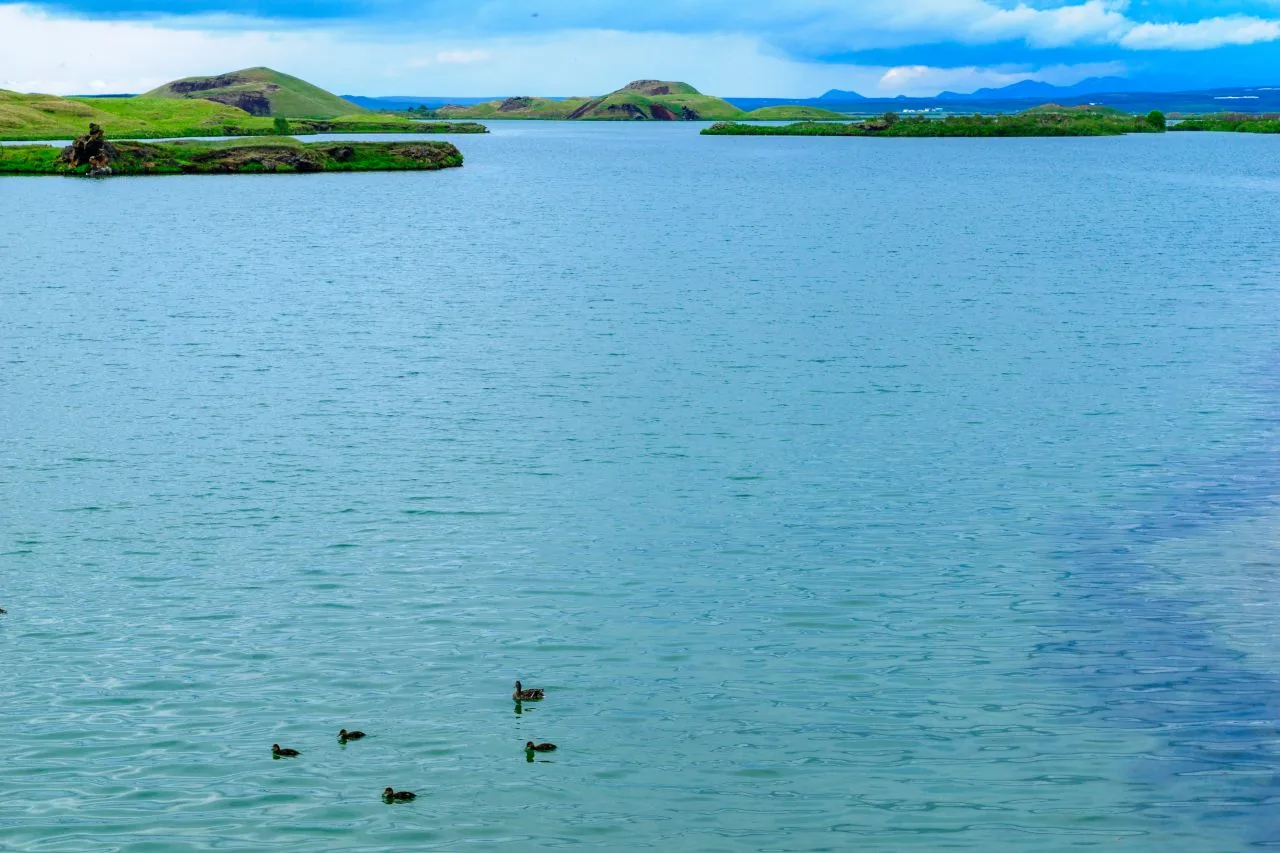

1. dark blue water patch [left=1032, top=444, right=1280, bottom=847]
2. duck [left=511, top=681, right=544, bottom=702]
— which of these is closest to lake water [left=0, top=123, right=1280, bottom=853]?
dark blue water patch [left=1032, top=444, right=1280, bottom=847]

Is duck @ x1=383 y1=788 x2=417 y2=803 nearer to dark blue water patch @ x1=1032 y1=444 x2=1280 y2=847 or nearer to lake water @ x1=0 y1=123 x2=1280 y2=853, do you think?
lake water @ x1=0 y1=123 x2=1280 y2=853

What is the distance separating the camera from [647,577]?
1236 inches

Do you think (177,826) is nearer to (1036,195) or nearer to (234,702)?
(234,702)

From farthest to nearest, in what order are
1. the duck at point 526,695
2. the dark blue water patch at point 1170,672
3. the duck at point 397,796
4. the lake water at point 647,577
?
the duck at point 526,695 < the dark blue water patch at point 1170,672 < the lake water at point 647,577 < the duck at point 397,796

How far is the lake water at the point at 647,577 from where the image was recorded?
2103 cm

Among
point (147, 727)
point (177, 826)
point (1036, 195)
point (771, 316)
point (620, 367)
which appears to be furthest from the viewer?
point (1036, 195)

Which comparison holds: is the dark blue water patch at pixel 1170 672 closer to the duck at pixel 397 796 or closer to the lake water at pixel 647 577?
the lake water at pixel 647 577

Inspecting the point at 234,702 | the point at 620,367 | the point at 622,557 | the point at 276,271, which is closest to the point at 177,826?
the point at 234,702

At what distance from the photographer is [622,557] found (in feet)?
108

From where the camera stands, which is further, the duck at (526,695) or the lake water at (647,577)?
the duck at (526,695)

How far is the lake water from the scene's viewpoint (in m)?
21.0

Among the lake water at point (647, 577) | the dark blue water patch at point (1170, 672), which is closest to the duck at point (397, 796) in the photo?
the lake water at point (647, 577)

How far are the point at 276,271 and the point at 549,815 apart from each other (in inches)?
3231

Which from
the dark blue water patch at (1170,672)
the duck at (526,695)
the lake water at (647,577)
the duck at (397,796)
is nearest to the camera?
the duck at (397,796)
